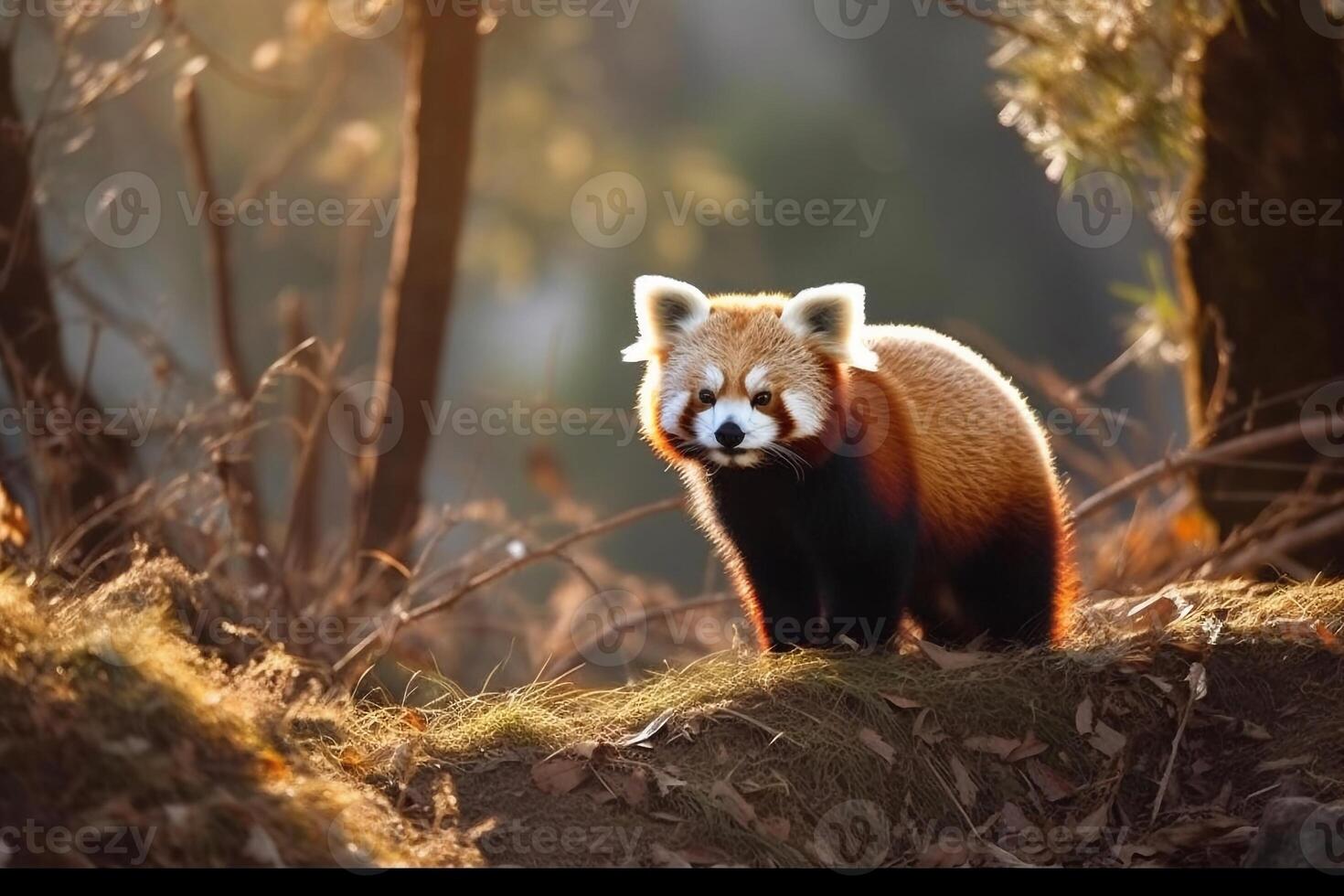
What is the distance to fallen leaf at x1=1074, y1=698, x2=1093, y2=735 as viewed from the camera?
4.09 m

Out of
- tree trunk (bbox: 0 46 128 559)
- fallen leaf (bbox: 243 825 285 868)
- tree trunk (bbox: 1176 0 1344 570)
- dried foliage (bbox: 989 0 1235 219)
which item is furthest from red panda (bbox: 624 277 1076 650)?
tree trunk (bbox: 0 46 128 559)

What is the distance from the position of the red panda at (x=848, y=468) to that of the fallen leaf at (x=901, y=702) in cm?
39

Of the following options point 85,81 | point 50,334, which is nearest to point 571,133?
point 85,81

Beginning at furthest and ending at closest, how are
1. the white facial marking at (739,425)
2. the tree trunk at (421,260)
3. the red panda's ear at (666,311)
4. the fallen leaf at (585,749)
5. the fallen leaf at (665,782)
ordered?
the tree trunk at (421,260)
the red panda's ear at (666,311)
the white facial marking at (739,425)
the fallen leaf at (585,749)
the fallen leaf at (665,782)

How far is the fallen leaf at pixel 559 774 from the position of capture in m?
3.77

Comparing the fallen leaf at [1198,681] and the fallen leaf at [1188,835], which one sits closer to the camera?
the fallen leaf at [1188,835]

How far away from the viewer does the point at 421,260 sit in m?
7.68

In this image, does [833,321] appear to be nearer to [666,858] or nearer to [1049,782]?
[1049,782]

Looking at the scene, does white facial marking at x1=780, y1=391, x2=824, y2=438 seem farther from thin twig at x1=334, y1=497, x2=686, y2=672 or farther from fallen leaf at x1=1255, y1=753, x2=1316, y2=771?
fallen leaf at x1=1255, y1=753, x2=1316, y2=771

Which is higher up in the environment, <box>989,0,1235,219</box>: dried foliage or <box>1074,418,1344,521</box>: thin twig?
<box>989,0,1235,219</box>: dried foliage

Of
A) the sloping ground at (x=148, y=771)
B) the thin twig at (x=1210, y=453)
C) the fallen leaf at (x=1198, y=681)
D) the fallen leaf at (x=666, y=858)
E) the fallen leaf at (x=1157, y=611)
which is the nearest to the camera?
the sloping ground at (x=148, y=771)

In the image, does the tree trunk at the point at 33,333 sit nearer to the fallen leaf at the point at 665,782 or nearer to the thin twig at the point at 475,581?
the thin twig at the point at 475,581

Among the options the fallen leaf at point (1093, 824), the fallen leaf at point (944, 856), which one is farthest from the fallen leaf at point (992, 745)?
the fallen leaf at point (944, 856)

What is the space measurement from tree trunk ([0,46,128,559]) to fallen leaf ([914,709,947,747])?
337 cm
